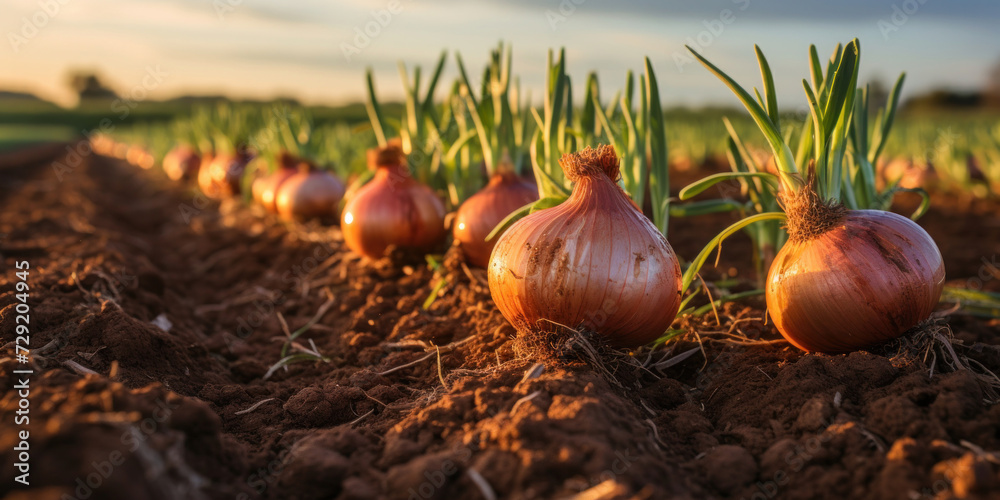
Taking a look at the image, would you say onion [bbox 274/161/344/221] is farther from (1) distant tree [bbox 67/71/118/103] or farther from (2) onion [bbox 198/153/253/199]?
(1) distant tree [bbox 67/71/118/103]

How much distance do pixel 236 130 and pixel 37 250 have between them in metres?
4.05

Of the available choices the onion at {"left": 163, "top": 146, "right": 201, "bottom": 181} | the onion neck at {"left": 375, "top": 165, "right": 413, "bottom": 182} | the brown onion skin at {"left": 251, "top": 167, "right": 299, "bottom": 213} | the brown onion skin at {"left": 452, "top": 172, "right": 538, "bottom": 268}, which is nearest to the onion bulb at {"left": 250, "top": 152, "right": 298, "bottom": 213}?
the brown onion skin at {"left": 251, "top": 167, "right": 299, "bottom": 213}

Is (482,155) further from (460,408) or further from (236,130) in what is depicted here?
(236,130)

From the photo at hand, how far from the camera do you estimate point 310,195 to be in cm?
508

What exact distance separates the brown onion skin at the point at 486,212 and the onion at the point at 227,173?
5.43 metres

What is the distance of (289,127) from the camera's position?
18.0 feet

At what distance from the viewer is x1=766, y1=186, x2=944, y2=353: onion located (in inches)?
68.9

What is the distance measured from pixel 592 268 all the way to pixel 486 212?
112 cm

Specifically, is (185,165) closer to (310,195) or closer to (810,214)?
(310,195)

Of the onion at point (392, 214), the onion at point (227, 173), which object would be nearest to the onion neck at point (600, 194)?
the onion at point (392, 214)

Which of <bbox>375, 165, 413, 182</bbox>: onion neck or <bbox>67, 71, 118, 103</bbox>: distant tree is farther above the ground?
<bbox>67, 71, 118, 103</bbox>: distant tree

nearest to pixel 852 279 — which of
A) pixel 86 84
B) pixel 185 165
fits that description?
pixel 185 165

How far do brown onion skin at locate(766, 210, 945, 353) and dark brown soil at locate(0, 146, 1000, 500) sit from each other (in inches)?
3.8

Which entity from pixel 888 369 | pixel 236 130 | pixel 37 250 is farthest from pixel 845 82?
pixel 236 130
